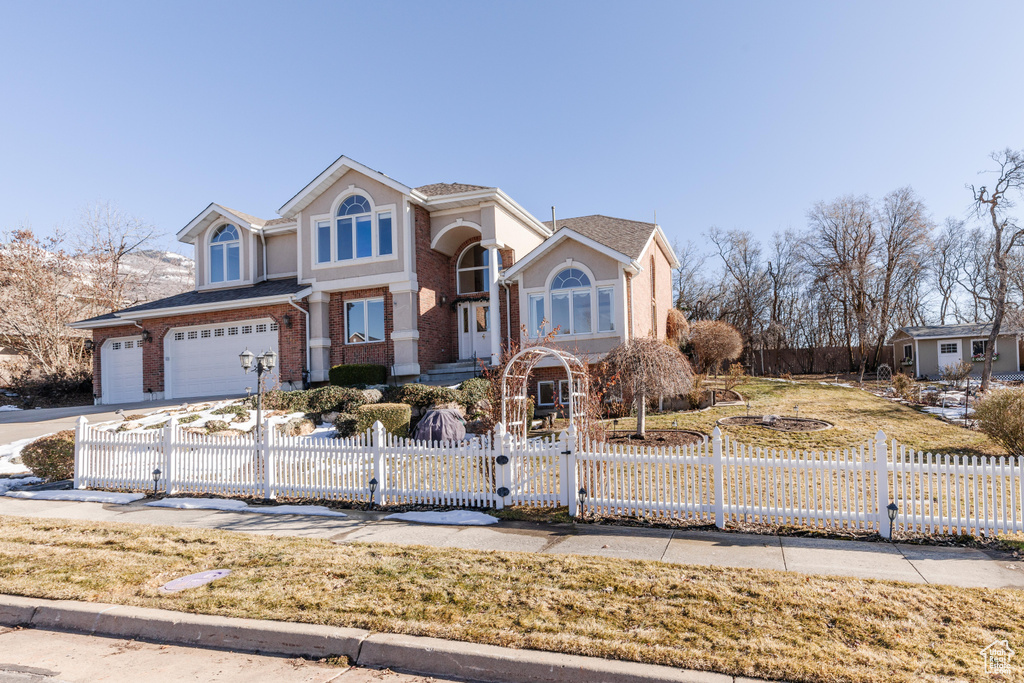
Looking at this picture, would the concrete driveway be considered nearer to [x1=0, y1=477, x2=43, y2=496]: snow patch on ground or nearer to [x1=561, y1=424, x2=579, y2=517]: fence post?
[x1=0, y1=477, x2=43, y2=496]: snow patch on ground

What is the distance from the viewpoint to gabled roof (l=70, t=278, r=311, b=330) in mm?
20172

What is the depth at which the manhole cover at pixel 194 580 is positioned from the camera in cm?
559

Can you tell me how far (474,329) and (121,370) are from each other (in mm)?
13778

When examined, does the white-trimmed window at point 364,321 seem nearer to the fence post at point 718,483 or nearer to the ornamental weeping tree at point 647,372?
the ornamental weeping tree at point 647,372

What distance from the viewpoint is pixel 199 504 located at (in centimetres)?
940

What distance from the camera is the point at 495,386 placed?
10.6 metres

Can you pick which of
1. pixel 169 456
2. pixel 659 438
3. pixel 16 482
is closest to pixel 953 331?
pixel 659 438

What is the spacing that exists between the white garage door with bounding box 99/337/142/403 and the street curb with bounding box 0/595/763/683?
64.3 ft

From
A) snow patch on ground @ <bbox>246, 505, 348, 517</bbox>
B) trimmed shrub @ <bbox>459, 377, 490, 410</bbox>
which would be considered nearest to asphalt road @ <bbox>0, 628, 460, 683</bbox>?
snow patch on ground @ <bbox>246, 505, 348, 517</bbox>

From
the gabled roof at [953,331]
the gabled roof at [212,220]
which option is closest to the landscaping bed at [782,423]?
the gabled roof at [212,220]

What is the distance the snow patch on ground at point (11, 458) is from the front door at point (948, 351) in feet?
131

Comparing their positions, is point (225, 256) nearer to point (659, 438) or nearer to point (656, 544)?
point (659, 438)

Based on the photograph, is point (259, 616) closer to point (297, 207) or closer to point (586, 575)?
point (586, 575)

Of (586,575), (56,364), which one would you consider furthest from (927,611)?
(56,364)
